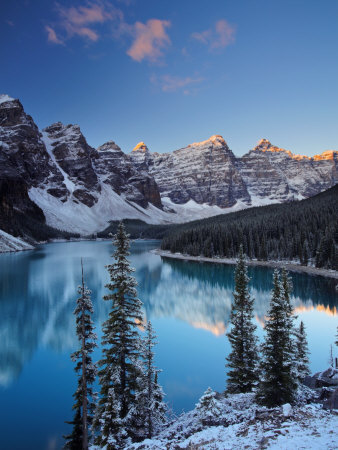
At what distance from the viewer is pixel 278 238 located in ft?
293

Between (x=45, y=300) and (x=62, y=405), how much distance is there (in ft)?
86.6

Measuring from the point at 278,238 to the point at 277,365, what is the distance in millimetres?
81847

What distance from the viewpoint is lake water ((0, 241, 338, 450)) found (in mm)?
16469

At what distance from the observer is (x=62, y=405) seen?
55.8ft

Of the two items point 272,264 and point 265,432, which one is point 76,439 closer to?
point 265,432

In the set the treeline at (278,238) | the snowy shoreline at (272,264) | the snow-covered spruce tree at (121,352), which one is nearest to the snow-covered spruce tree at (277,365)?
the snow-covered spruce tree at (121,352)

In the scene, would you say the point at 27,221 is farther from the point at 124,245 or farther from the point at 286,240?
the point at 124,245

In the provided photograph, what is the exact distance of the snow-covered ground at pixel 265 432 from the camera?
26.2 feet

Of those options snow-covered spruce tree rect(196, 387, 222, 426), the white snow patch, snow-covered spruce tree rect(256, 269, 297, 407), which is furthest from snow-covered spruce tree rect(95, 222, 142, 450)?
the white snow patch

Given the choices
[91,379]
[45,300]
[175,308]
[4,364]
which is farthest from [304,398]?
[45,300]

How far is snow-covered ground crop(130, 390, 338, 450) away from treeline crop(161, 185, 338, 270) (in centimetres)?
6068

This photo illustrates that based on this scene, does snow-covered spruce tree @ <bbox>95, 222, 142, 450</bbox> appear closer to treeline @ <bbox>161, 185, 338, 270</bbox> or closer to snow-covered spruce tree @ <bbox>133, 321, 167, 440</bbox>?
snow-covered spruce tree @ <bbox>133, 321, 167, 440</bbox>

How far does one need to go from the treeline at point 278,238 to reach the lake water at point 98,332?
14144 millimetres

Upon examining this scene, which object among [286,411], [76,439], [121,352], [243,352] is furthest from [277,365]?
[76,439]
